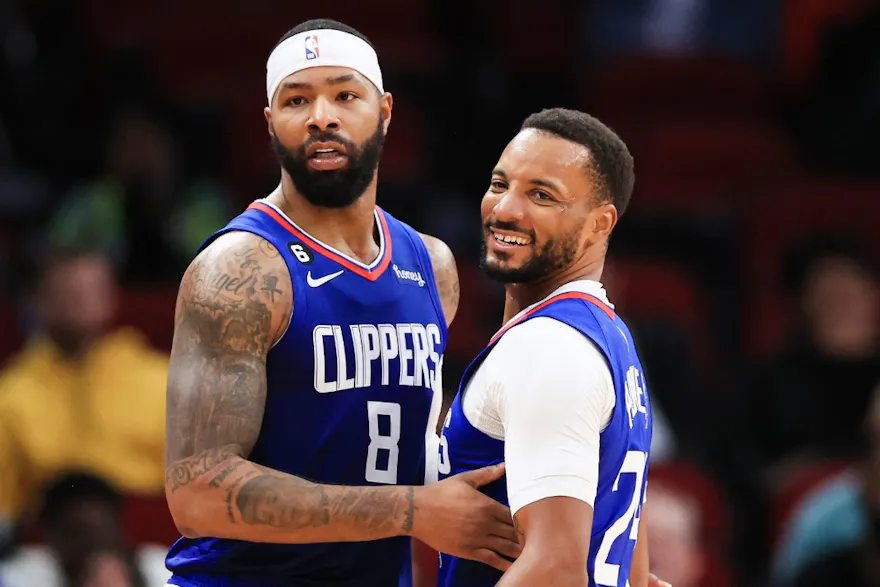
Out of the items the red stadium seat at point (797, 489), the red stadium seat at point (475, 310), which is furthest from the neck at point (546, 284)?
the red stadium seat at point (797, 489)

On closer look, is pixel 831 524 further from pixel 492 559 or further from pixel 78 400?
pixel 78 400

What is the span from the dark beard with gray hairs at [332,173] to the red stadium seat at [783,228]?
5150mm

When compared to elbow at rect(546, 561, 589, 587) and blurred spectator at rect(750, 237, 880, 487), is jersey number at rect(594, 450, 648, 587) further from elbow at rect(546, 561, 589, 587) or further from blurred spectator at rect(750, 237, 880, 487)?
blurred spectator at rect(750, 237, 880, 487)

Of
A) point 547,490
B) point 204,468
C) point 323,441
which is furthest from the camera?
point 323,441

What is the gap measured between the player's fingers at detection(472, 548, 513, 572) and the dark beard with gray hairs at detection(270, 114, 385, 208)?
1184mm

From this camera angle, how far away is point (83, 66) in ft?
36.6

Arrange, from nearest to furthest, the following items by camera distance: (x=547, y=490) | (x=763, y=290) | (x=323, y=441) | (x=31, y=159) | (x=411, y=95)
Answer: (x=547, y=490) → (x=323, y=441) → (x=763, y=290) → (x=31, y=159) → (x=411, y=95)

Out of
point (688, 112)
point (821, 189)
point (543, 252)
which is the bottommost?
point (543, 252)

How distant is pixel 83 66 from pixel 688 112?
15.2 feet

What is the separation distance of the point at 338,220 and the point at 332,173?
0.21 meters

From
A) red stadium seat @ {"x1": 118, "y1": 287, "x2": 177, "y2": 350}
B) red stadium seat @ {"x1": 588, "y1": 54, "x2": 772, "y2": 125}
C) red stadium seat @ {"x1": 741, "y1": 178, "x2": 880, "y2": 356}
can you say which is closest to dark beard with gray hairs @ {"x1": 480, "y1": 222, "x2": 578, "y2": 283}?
red stadium seat @ {"x1": 118, "y1": 287, "x2": 177, "y2": 350}

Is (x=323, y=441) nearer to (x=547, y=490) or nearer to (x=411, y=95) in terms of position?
(x=547, y=490)

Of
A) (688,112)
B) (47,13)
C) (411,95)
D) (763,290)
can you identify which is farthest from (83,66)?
(763,290)

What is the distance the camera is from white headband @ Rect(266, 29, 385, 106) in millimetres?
4461
